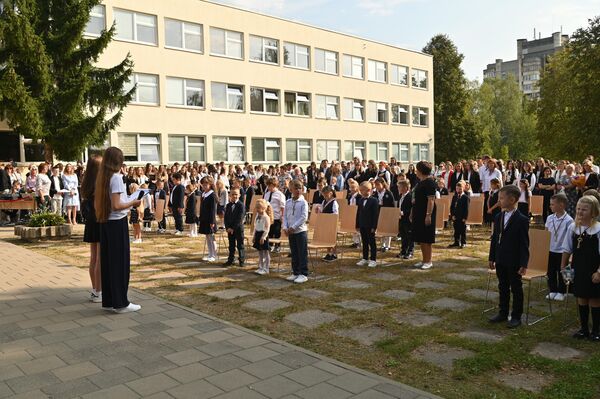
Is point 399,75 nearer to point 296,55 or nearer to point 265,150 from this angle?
point 296,55

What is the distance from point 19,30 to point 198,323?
17203mm

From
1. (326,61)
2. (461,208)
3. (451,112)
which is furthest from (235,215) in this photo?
(451,112)

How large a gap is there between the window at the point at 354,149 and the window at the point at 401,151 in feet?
13.8

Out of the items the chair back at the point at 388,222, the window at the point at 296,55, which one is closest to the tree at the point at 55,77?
the window at the point at 296,55

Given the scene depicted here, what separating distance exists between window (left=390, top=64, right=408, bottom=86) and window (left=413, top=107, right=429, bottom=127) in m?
2.60

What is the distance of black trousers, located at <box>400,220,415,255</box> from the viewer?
10.8 metres

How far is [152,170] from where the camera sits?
728 inches

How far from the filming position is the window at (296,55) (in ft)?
109

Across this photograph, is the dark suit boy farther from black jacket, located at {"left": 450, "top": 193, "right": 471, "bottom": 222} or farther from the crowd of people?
black jacket, located at {"left": 450, "top": 193, "right": 471, "bottom": 222}

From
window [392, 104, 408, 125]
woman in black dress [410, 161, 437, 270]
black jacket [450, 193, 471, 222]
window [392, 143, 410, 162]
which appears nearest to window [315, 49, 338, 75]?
window [392, 104, 408, 125]

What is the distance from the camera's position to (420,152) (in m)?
45.3

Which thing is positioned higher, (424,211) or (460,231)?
(424,211)

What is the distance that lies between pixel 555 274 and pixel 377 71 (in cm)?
3472

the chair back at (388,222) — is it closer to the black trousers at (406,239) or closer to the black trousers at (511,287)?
the black trousers at (406,239)
